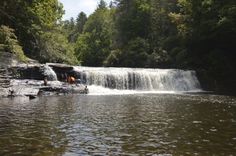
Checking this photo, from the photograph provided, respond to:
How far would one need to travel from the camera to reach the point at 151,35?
230 feet

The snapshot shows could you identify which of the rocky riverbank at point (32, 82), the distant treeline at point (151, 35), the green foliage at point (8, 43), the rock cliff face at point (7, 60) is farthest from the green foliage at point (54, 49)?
the rock cliff face at point (7, 60)

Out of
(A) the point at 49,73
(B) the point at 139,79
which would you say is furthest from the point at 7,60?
(B) the point at 139,79

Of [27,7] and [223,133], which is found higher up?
[27,7]

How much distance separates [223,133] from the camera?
1612 cm

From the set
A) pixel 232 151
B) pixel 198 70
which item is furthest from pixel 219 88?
pixel 232 151

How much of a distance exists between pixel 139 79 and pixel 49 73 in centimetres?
1072

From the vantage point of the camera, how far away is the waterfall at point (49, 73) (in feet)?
123

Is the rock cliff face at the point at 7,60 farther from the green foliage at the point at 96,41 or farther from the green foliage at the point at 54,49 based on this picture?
the green foliage at the point at 96,41

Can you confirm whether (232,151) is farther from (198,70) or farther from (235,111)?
(198,70)

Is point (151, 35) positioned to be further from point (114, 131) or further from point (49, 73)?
point (114, 131)

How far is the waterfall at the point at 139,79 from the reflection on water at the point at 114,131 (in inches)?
707

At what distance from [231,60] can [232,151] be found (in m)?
42.5

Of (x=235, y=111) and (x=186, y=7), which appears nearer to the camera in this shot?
(x=235, y=111)

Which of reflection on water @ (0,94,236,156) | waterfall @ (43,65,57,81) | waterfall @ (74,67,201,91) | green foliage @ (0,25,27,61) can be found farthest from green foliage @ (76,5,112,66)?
reflection on water @ (0,94,236,156)
